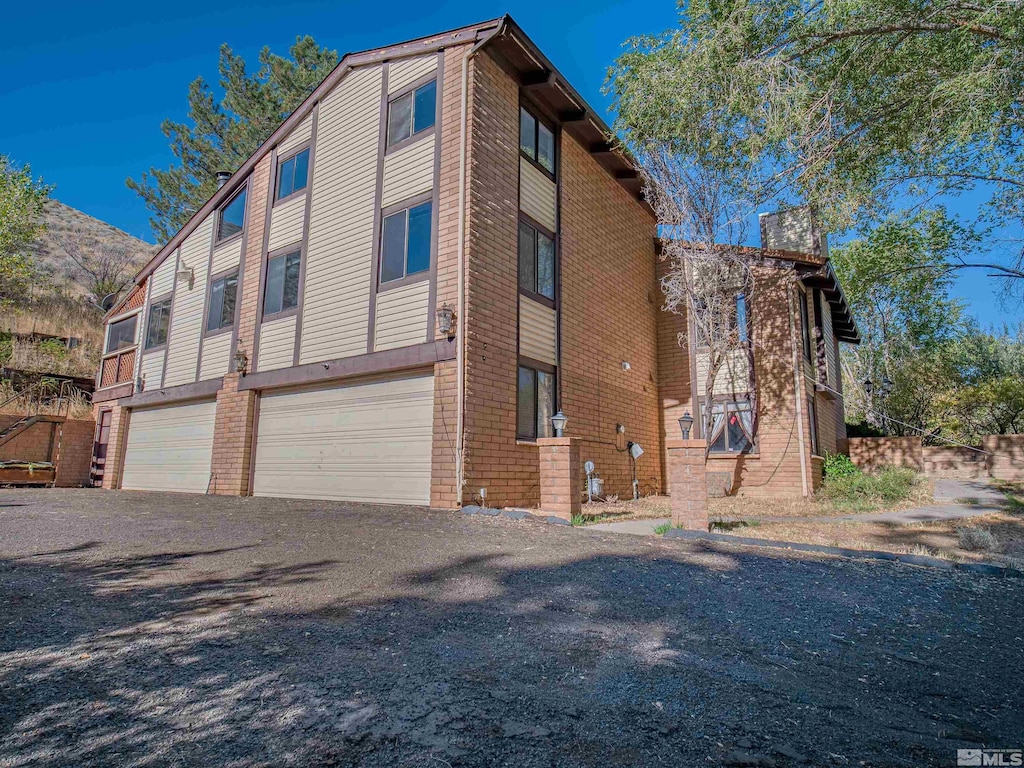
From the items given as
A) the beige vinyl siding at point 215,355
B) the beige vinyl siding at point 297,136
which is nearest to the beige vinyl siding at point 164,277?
the beige vinyl siding at point 215,355

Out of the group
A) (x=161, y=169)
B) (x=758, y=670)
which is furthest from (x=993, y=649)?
(x=161, y=169)

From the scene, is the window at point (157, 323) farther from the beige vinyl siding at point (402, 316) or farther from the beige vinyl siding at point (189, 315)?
the beige vinyl siding at point (402, 316)

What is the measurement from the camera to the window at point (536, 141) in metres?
10.7

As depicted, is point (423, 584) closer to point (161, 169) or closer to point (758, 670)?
point (758, 670)

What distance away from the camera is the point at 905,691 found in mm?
2561

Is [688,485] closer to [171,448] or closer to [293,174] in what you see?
[293,174]

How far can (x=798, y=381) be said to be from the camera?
12.3 metres

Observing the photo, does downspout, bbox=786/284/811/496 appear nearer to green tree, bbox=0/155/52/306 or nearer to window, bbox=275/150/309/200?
window, bbox=275/150/309/200

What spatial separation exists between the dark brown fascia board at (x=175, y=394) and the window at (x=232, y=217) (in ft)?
12.4

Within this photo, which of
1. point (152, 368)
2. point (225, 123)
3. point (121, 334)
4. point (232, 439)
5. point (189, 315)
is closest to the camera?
point (232, 439)

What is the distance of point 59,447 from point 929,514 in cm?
2068

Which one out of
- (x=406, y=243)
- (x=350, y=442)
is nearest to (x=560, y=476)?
(x=350, y=442)

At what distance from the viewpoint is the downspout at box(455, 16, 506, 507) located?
823 cm

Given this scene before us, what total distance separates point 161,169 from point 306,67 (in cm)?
807
